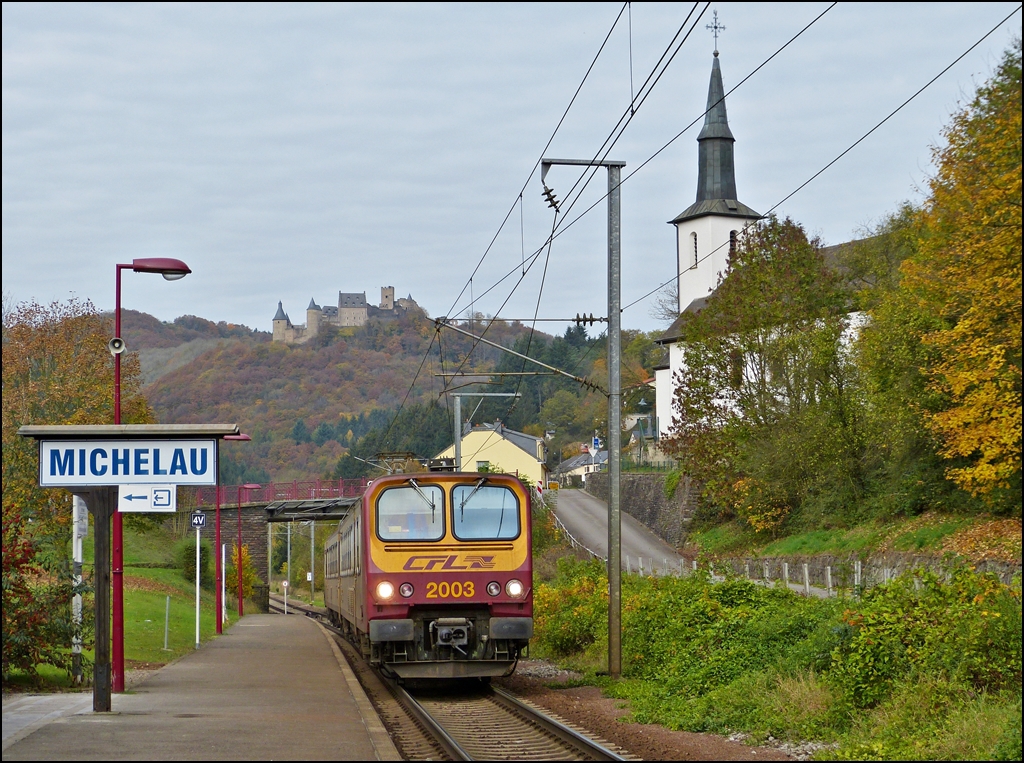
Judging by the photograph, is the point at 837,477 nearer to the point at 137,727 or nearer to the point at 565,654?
the point at 565,654

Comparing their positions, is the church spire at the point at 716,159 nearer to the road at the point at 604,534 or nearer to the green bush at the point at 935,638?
the road at the point at 604,534

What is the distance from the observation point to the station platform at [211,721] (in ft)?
34.6

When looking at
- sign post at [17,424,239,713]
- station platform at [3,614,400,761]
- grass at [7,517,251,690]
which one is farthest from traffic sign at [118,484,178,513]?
grass at [7,517,251,690]

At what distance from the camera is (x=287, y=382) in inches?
4213

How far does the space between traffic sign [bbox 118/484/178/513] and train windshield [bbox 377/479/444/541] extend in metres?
3.39

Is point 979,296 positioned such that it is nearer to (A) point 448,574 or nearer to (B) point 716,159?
(A) point 448,574

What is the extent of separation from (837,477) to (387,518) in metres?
25.6

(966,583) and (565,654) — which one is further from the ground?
(966,583)

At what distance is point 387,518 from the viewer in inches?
647

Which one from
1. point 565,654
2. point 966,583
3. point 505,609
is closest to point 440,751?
point 505,609

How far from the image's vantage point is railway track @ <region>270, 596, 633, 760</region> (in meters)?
11.3

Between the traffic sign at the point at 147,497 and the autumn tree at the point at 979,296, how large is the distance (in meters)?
15.5

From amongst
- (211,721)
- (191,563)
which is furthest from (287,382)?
(211,721)

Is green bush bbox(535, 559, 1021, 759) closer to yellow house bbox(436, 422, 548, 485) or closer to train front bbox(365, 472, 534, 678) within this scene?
train front bbox(365, 472, 534, 678)
